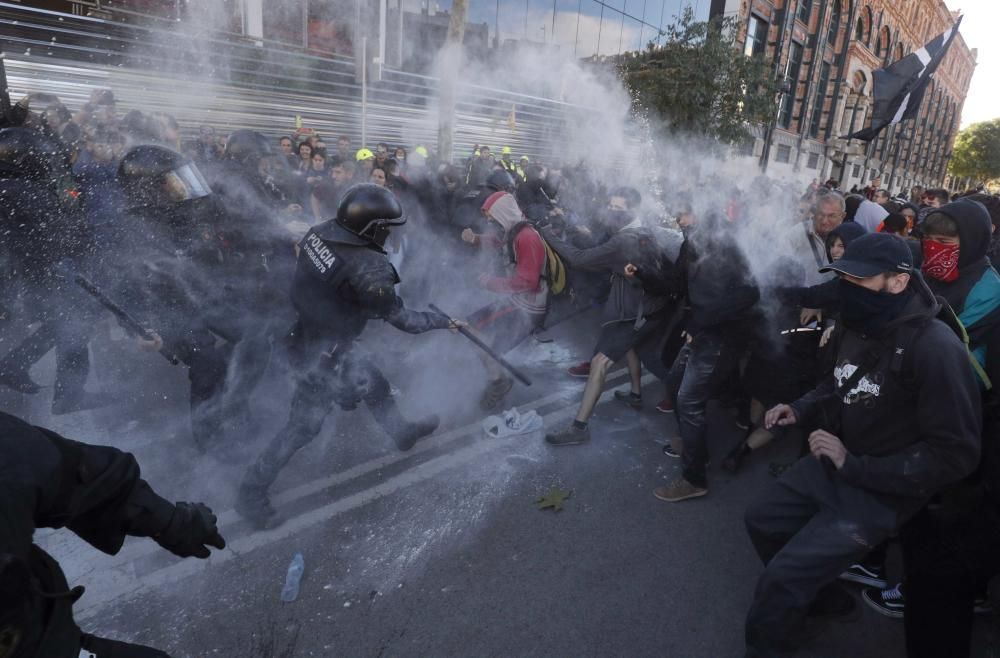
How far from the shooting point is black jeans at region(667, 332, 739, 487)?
3.29 metres

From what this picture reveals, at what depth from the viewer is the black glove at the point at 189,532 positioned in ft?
4.93

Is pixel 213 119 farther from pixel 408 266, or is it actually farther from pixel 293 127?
pixel 408 266

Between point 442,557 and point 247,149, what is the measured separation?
490 centimetres

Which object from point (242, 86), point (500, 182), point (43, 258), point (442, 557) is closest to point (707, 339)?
point (442, 557)

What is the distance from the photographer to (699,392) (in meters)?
3.33

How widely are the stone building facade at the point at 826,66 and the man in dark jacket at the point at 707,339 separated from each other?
55.9ft

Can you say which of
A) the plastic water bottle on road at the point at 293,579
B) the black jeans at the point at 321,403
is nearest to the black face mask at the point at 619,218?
the black jeans at the point at 321,403

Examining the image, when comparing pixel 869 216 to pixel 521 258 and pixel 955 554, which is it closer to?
pixel 521 258

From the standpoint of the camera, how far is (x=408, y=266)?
6.22 metres

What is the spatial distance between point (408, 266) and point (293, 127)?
605 cm

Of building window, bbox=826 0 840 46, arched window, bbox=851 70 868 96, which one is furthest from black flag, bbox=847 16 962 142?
arched window, bbox=851 70 868 96

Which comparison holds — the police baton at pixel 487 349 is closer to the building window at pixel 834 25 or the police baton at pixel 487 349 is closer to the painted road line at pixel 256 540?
the painted road line at pixel 256 540

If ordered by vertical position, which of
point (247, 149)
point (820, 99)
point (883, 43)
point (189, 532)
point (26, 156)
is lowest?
point (189, 532)

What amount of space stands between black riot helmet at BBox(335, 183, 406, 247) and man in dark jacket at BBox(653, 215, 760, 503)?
6.07 feet
